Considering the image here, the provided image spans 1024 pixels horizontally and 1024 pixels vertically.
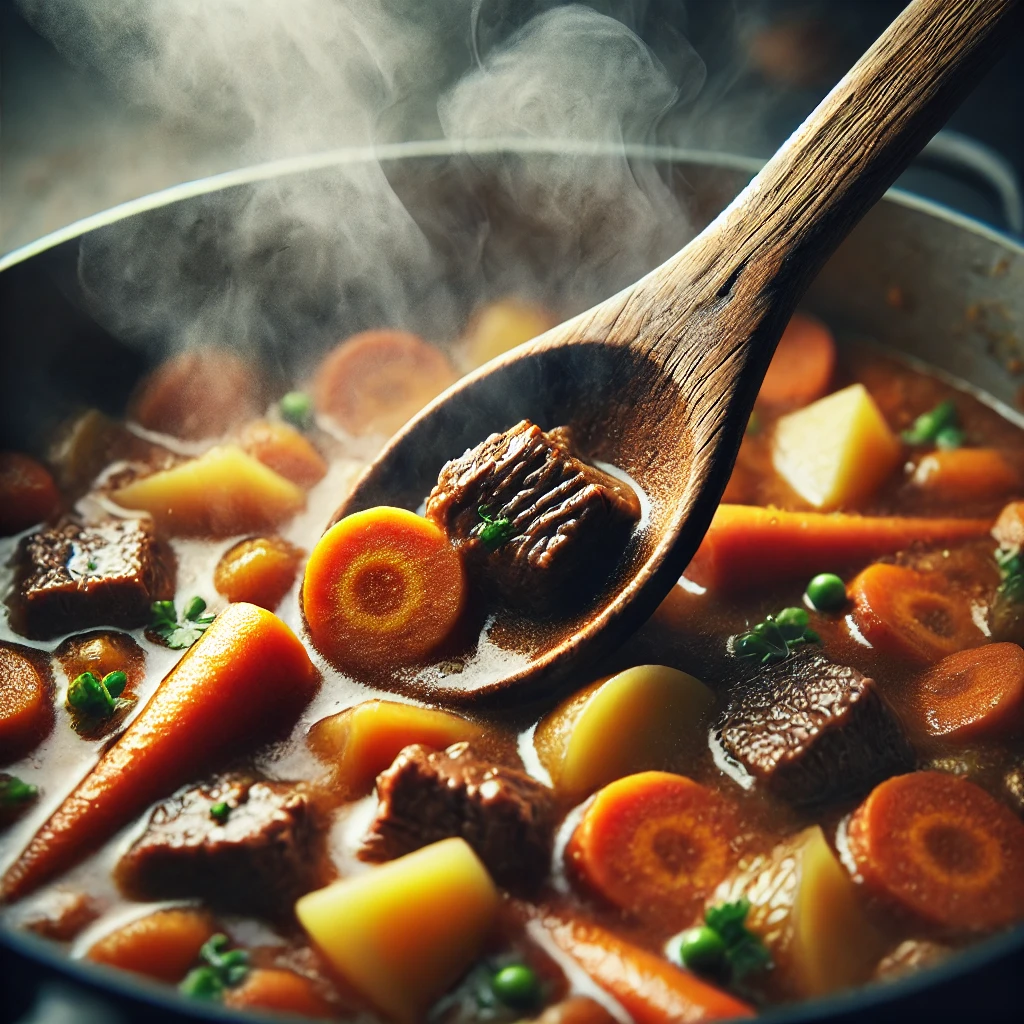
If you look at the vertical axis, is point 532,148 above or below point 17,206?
below

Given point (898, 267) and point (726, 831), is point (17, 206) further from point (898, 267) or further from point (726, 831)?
point (726, 831)

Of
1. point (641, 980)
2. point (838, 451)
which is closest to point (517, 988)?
point (641, 980)

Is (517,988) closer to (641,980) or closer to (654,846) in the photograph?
(641,980)

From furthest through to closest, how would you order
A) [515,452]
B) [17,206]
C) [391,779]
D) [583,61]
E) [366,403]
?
[17,206] < [583,61] < [366,403] < [515,452] < [391,779]

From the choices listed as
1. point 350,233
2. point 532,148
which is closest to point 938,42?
point 532,148

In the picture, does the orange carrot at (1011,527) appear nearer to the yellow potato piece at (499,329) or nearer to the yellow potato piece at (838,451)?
the yellow potato piece at (838,451)

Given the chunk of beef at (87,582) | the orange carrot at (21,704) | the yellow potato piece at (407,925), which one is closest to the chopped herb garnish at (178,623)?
the chunk of beef at (87,582)

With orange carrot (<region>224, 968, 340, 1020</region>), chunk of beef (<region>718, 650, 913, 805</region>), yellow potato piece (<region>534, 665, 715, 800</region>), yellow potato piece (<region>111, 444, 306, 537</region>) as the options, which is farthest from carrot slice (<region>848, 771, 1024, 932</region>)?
yellow potato piece (<region>111, 444, 306, 537</region>)
